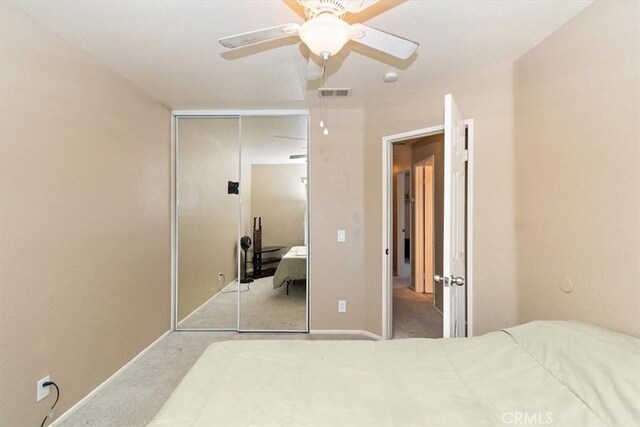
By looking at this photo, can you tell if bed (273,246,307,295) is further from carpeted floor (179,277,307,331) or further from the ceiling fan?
the ceiling fan

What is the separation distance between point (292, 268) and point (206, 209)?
1.24m

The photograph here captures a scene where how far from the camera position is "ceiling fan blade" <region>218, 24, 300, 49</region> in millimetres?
1214

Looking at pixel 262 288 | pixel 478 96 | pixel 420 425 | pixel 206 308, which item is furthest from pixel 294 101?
pixel 420 425

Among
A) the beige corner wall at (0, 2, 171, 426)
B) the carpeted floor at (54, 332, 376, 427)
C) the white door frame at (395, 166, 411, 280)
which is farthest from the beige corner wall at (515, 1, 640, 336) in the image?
the white door frame at (395, 166, 411, 280)

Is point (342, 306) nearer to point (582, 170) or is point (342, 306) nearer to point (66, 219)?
point (582, 170)

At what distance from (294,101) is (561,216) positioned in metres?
2.39

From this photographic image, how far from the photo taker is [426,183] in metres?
4.89

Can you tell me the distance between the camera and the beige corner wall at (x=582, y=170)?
1333 millimetres

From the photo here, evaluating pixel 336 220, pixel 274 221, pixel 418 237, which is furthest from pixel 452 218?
pixel 418 237

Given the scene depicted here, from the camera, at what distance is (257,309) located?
3.37 metres

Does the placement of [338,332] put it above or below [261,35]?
below

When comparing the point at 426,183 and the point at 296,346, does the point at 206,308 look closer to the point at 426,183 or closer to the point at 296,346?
the point at 296,346

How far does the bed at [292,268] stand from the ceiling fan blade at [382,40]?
233cm

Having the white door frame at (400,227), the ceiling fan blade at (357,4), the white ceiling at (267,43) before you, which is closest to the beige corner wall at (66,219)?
the white ceiling at (267,43)
